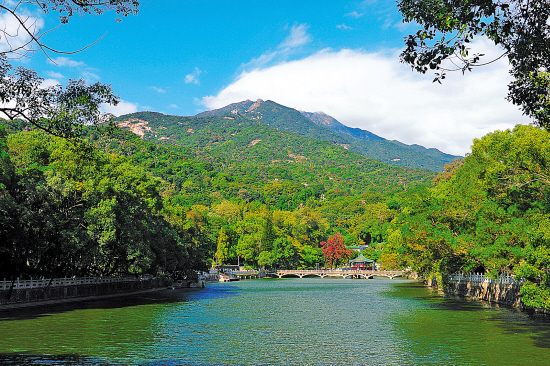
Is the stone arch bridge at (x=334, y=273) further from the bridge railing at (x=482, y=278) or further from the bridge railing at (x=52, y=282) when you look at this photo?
the bridge railing at (x=52, y=282)

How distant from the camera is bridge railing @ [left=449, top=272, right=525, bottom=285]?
36925 mm

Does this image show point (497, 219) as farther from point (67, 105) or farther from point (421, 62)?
point (67, 105)

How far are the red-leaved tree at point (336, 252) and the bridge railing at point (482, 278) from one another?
70808 mm

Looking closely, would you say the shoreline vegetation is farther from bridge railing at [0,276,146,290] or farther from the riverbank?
the riverbank

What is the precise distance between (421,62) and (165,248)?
47.6 metres

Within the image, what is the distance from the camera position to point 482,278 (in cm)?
4584

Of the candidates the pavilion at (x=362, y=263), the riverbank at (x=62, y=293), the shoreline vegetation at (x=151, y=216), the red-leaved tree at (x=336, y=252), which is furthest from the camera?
the red-leaved tree at (x=336, y=252)

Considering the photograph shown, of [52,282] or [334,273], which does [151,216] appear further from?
[334,273]

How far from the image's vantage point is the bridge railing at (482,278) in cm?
3692

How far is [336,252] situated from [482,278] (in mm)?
82376

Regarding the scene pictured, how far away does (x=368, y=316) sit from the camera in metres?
34.6

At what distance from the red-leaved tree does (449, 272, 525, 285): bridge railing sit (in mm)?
70808

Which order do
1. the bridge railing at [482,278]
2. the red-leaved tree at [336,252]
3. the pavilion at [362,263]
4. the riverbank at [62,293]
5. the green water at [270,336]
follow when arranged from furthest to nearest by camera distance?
the red-leaved tree at [336,252], the pavilion at [362,263], the bridge railing at [482,278], the riverbank at [62,293], the green water at [270,336]

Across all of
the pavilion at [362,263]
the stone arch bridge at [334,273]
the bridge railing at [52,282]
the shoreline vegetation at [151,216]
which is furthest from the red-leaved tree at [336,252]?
the bridge railing at [52,282]
